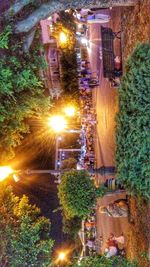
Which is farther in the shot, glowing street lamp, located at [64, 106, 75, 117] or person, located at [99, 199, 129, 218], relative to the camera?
glowing street lamp, located at [64, 106, 75, 117]

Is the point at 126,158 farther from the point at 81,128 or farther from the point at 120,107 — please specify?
the point at 81,128

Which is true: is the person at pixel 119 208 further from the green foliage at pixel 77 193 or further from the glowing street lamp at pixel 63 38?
the glowing street lamp at pixel 63 38

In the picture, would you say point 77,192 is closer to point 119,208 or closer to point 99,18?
point 119,208

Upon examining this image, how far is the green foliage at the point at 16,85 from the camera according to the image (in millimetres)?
9609

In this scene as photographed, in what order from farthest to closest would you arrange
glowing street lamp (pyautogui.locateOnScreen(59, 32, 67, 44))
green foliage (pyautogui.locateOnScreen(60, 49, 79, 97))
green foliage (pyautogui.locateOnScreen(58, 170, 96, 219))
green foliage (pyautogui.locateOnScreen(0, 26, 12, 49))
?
green foliage (pyautogui.locateOnScreen(60, 49, 79, 97)) → glowing street lamp (pyautogui.locateOnScreen(59, 32, 67, 44)) → green foliage (pyautogui.locateOnScreen(58, 170, 96, 219)) → green foliage (pyautogui.locateOnScreen(0, 26, 12, 49))

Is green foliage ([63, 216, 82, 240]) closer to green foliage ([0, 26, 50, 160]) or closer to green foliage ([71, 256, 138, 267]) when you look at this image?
green foliage ([0, 26, 50, 160])

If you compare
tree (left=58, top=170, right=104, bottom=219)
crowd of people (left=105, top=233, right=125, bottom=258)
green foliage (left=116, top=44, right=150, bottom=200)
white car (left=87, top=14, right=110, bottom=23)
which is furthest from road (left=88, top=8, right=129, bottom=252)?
green foliage (left=116, top=44, right=150, bottom=200)

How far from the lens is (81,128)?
744 inches

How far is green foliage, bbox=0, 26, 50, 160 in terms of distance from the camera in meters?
9.61

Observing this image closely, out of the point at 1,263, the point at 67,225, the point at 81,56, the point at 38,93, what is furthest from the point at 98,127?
the point at 1,263

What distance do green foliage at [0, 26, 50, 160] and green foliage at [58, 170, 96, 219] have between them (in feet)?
6.75

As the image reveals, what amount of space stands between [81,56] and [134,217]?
8329 mm

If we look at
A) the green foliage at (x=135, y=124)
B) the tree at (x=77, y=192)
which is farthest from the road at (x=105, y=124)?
the green foliage at (x=135, y=124)

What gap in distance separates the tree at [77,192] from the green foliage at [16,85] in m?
2.05
